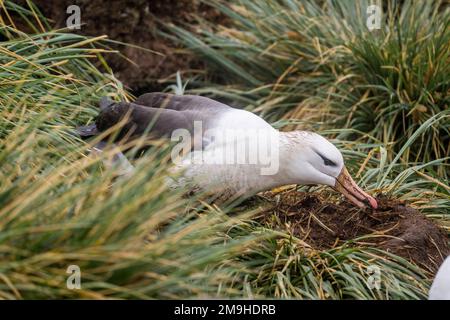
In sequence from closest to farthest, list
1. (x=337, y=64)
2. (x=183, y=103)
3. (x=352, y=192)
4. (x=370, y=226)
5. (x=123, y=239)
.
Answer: (x=123, y=239) → (x=370, y=226) → (x=352, y=192) → (x=183, y=103) → (x=337, y=64)

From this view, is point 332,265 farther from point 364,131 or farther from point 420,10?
point 420,10

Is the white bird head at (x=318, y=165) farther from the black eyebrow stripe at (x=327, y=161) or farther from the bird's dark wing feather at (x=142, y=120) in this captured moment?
the bird's dark wing feather at (x=142, y=120)

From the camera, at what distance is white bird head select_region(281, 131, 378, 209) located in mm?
4797

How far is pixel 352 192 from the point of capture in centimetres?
A: 480

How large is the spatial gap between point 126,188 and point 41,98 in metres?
1.29

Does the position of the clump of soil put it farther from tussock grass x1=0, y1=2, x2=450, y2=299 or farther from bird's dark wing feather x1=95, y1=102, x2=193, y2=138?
bird's dark wing feather x1=95, y1=102, x2=193, y2=138

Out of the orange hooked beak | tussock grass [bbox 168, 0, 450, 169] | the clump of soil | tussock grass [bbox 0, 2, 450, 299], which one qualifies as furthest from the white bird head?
tussock grass [bbox 168, 0, 450, 169]

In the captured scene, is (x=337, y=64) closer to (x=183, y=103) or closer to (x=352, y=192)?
(x=183, y=103)

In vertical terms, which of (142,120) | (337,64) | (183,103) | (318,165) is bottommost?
(318,165)

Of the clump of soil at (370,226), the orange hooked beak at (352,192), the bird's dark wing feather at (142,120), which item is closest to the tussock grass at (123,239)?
the clump of soil at (370,226)

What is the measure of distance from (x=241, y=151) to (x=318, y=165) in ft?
1.50

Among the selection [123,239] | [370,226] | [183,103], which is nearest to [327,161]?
[370,226]
